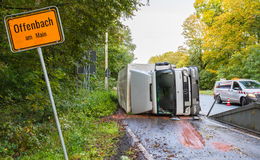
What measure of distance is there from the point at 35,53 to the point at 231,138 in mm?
5684

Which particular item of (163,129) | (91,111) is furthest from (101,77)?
(163,129)

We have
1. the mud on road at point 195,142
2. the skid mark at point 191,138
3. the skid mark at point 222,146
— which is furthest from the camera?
the skid mark at point 191,138

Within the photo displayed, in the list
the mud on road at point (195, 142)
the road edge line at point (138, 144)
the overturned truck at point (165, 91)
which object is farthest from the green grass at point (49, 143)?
the overturned truck at point (165, 91)

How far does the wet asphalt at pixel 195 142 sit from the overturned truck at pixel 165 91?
6.66ft

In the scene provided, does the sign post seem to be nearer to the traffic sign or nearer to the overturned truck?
the traffic sign

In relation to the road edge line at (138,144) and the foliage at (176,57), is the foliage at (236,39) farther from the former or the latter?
the road edge line at (138,144)

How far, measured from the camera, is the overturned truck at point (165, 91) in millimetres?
10070

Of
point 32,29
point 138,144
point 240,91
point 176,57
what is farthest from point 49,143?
point 176,57

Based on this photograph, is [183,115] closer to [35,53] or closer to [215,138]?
[215,138]

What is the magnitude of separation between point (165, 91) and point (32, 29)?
26.3ft

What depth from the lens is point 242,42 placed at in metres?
26.4

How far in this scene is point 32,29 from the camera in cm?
339

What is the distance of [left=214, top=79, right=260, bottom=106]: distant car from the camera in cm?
1401

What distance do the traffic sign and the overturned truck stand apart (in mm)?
7312
